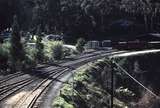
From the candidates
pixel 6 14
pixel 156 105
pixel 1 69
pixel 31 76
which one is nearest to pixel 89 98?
pixel 31 76

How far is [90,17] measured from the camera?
11019cm

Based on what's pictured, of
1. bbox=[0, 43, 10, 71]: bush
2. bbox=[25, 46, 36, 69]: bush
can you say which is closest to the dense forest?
bbox=[25, 46, 36, 69]: bush

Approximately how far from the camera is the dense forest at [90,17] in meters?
109

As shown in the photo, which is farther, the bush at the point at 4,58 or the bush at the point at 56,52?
the bush at the point at 56,52

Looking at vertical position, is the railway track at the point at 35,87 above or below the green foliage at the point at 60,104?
above

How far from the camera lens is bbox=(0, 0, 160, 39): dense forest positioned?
4291 inches

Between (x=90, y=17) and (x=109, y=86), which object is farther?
(x=90, y=17)

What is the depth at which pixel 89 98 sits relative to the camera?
41.2 metres

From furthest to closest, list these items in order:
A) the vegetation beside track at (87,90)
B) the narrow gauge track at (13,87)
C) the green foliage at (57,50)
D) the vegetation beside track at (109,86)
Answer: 1. the green foliage at (57,50)
2. the vegetation beside track at (109,86)
3. the narrow gauge track at (13,87)
4. the vegetation beside track at (87,90)

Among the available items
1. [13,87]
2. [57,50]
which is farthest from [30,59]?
[13,87]

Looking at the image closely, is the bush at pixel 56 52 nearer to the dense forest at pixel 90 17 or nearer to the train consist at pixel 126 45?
the train consist at pixel 126 45

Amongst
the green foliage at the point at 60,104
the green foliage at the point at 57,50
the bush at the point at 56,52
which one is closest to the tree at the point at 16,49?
the bush at the point at 56,52

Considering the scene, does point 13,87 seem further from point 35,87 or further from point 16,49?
point 16,49

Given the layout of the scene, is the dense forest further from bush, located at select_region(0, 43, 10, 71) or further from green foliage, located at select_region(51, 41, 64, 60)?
bush, located at select_region(0, 43, 10, 71)
